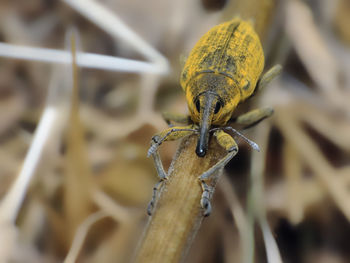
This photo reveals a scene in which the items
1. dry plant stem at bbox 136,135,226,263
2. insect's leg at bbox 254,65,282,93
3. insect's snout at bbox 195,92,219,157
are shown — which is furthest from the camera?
insect's leg at bbox 254,65,282,93

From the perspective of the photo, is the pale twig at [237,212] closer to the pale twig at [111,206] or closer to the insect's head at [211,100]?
the insect's head at [211,100]

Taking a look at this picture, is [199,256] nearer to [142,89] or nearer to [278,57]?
[142,89]

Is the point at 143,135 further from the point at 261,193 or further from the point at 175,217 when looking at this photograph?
the point at 175,217

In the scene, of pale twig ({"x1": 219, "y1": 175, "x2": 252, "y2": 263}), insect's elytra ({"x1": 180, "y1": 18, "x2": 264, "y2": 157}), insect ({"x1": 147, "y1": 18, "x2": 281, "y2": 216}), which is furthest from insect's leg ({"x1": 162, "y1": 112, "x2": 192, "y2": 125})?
pale twig ({"x1": 219, "y1": 175, "x2": 252, "y2": 263})

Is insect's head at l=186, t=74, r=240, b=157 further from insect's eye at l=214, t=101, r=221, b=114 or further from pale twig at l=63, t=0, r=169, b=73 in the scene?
pale twig at l=63, t=0, r=169, b=73

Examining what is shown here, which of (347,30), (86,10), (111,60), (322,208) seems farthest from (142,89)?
(347,30)

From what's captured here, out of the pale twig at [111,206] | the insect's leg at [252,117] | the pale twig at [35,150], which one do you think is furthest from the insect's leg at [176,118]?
the pale twig at [35,150]

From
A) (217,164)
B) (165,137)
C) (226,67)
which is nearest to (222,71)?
(226,67)
